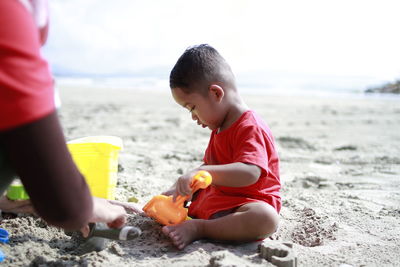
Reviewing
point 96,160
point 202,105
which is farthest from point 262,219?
point 96,160

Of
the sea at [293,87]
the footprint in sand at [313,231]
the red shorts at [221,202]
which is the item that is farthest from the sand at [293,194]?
the sea at [293,87]

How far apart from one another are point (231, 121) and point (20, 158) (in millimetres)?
1096

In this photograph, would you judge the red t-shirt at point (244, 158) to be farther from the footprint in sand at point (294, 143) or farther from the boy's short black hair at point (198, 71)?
the footprint in sand at point (294, 143)

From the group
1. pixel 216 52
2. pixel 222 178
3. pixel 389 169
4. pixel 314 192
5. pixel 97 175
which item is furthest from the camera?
pixel 389 169

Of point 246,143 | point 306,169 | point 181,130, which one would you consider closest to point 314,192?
point 306,169

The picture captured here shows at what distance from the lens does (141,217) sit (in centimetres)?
214

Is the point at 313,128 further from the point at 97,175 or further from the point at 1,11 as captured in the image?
the point at 1,11

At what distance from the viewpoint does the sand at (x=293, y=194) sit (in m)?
1.70

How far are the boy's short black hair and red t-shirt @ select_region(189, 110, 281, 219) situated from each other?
0.22m

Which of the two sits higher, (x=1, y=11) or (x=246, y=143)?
(x=1, y=11)

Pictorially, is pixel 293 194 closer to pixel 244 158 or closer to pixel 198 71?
pixel 244 158

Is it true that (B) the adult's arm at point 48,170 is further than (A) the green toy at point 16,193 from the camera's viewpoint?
No

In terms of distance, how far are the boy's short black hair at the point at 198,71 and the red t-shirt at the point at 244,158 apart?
22cm

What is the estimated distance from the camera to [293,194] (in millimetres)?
2750
